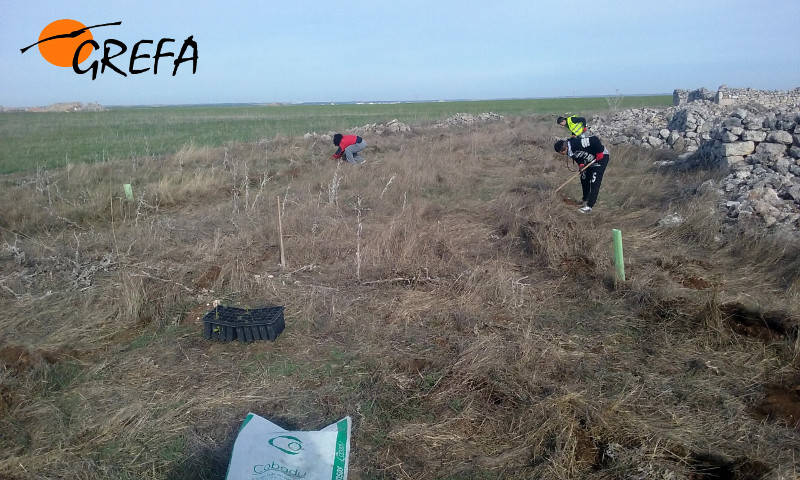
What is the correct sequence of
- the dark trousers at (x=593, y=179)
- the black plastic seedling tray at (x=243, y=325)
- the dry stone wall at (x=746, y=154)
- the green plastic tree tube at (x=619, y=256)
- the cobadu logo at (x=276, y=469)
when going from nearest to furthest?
the cobadu logo at (x=276, y=469)
the black plastic seedling tray at (x=243, y=325)
the green plastic tree tube at (x=619, y=256)
the dry stone wall at (x=746, y=154)
the dark trousers at (x=593, y=179)

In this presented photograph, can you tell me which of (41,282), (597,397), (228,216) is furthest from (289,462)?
(228,216)

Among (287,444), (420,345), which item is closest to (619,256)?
(420,345)

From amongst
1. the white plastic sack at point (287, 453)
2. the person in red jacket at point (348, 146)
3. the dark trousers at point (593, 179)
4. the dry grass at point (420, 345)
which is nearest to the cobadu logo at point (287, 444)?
the white plastic sack at point (287, 453)

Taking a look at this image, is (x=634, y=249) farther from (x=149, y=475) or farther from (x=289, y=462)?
(x=149, y=475)

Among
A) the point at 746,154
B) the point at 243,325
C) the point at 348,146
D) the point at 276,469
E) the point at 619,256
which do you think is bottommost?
the point at 276,469

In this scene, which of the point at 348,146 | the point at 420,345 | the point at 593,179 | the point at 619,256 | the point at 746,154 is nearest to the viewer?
the point at 420,345

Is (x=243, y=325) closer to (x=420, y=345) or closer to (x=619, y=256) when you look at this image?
(x=420, y=345)

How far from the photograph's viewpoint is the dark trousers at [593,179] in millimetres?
8008

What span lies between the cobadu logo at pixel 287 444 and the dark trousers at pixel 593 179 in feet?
21.5

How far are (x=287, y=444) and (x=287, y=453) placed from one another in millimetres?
67

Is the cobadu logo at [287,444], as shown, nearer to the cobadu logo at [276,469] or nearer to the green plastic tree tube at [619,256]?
the cobadu logo at [276,469]

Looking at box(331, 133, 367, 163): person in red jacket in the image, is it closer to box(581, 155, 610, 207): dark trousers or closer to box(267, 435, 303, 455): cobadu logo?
box(581, 155, 610, 207): dark trousers

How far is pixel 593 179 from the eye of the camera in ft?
26.4

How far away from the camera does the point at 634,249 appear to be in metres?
6.11
